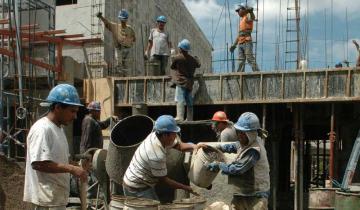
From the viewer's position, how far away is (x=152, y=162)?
5418 mm

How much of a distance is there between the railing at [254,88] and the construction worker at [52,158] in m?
8.32

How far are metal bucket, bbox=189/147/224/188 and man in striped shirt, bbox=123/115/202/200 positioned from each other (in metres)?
0.43

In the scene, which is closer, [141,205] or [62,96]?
[62,96]

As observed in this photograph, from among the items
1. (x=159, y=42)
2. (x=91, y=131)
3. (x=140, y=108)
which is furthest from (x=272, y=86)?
(x=91, y=131)

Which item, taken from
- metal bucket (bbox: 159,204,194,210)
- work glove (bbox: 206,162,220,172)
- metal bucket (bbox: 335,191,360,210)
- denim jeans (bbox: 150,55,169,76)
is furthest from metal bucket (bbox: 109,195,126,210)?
denim jeans (bbox: 150,55,169,76)

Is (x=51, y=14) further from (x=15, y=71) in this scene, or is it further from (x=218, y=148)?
(x=218, y=148)

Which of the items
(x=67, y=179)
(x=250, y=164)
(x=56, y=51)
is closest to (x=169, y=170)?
(x=250, y=164)

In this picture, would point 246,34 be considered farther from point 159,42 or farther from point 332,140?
point 332,140

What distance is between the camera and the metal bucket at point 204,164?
601 centimetres

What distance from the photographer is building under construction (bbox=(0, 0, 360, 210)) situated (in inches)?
457

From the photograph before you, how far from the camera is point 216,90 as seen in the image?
40.6ft

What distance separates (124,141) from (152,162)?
2297mm

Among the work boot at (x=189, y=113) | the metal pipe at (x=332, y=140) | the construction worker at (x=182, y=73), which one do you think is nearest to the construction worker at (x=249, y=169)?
the construction worker at (x=182, y=73)

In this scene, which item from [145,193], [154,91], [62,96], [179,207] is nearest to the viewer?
[62,96]
